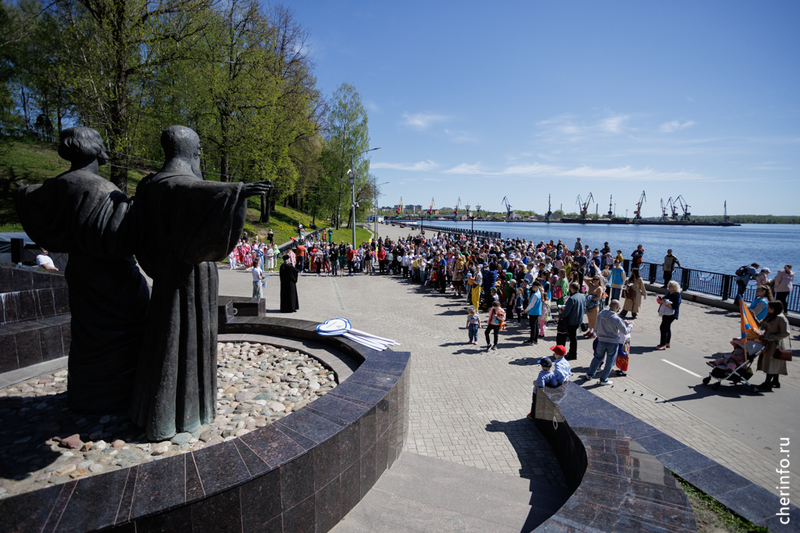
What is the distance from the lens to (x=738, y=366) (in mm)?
7406

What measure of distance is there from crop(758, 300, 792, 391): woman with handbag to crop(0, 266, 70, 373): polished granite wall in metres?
12.1

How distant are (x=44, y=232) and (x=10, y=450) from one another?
2119 mm

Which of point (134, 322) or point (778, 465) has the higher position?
point (134, 322)

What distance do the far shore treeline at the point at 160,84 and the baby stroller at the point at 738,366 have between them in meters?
22.9

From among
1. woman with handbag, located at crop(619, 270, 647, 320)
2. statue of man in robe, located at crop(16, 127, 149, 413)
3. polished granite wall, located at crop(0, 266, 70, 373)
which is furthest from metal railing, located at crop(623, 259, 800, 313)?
polished granite wall, located at crop(0, 266, 70, 373)

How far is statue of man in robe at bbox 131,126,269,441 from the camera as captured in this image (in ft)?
12.6

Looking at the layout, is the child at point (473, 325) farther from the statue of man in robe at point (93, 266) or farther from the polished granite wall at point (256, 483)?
the statue of man in robe at point (93, 266)

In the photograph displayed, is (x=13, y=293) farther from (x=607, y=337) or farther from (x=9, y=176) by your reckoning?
(x=9, y=176)

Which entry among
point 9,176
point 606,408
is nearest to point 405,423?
point 606,408

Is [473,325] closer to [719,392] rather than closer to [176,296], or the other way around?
[719,392]

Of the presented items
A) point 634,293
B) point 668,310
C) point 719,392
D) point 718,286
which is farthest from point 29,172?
point 718,286

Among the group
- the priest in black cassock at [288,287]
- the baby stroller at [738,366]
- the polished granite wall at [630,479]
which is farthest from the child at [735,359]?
the priest in black cassock at [288,287]

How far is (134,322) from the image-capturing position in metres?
4.53

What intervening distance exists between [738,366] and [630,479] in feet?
18.0
